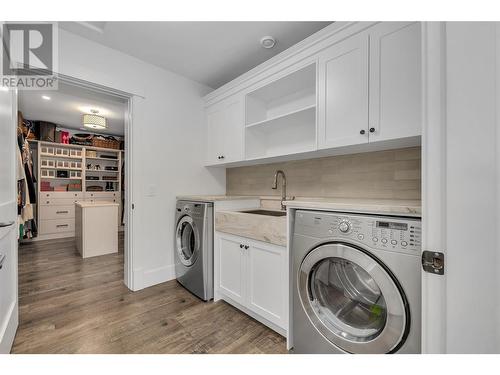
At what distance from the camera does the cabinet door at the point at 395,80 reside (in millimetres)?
1306

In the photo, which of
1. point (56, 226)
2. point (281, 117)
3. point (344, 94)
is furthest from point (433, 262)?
point (56, 226)

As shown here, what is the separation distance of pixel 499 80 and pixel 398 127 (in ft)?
2.72

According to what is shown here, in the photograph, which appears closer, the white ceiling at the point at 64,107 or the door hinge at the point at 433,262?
the door hinge at the point at 433,262

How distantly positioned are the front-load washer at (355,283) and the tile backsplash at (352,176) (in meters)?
0.71

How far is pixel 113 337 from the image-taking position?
1.58 m

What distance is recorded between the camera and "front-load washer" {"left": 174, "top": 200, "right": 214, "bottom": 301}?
2.11m

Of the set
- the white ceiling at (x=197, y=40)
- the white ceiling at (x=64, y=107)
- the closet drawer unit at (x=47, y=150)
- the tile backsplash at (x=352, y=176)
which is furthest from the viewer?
the closet drawer unit at (x=47, y=150)

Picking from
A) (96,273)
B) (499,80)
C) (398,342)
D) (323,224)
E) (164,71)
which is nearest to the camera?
(499,80)

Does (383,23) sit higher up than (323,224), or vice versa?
(383,23)

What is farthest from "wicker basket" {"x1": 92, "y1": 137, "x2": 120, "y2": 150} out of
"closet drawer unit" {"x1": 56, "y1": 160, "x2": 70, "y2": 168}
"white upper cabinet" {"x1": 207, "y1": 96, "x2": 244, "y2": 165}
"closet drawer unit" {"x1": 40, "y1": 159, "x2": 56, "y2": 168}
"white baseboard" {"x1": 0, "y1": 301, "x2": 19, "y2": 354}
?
"white baseboard" {"x1": 0, "y1": 301, "x2": 19, "y2": 354}

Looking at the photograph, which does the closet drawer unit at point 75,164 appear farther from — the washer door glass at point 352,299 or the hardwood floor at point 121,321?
the washer door glass at point 352,299

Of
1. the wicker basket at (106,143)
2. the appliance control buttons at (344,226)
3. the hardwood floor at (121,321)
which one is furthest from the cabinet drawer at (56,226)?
the appliance control buttons at (344,226)
